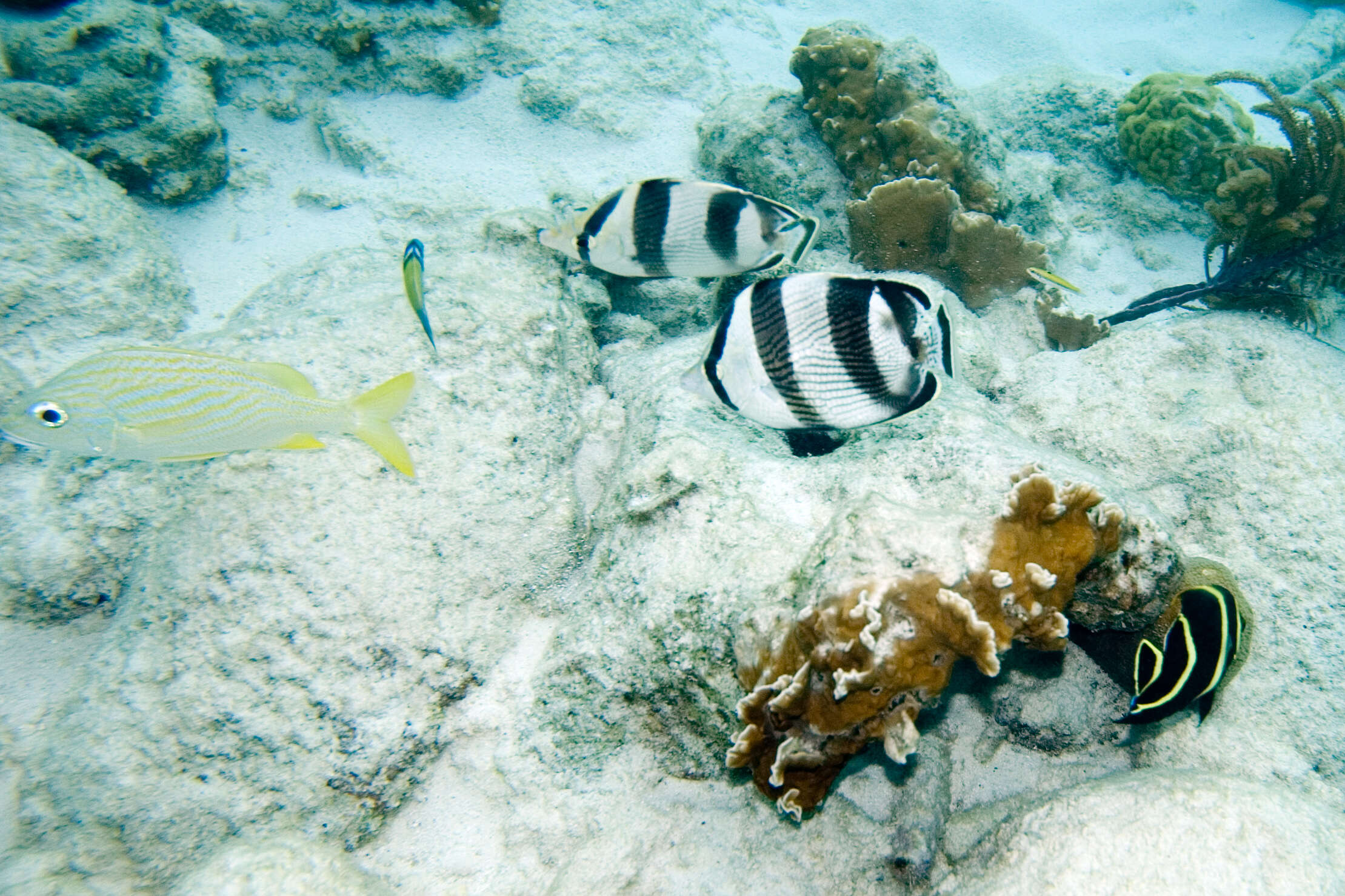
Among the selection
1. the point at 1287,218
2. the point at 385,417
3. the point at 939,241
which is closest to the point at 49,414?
the point at 385,417

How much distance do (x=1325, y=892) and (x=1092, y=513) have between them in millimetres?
1199

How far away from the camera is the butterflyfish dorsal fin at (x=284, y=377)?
188 cm

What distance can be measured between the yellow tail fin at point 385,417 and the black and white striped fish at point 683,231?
856 mm

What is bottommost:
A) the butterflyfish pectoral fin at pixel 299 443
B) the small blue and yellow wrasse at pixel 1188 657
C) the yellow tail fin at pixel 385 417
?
the small blue and yellow wrasse at pixel 1188 657

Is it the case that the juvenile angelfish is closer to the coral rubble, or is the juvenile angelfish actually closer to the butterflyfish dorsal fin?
the butterflyfish dorsal fin

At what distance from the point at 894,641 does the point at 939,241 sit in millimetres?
3268

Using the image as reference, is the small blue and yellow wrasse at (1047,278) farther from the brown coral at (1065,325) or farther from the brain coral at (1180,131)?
the brain coral at (1180,131)

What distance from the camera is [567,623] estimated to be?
8.20 ft

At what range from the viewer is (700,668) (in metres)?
2.15

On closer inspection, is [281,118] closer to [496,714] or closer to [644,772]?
[496,714]

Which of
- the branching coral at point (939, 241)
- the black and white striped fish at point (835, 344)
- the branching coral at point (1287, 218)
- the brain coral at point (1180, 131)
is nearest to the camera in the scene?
the black and white striped fish at point (835, 344)

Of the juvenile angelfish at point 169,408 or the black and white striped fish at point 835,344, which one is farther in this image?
the juvenile angelfish at point 169,408

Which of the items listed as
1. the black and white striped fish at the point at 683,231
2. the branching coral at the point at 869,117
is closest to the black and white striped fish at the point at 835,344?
the black and white striped fish at the point at 683,231

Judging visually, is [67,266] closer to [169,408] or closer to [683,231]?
[169,408]
